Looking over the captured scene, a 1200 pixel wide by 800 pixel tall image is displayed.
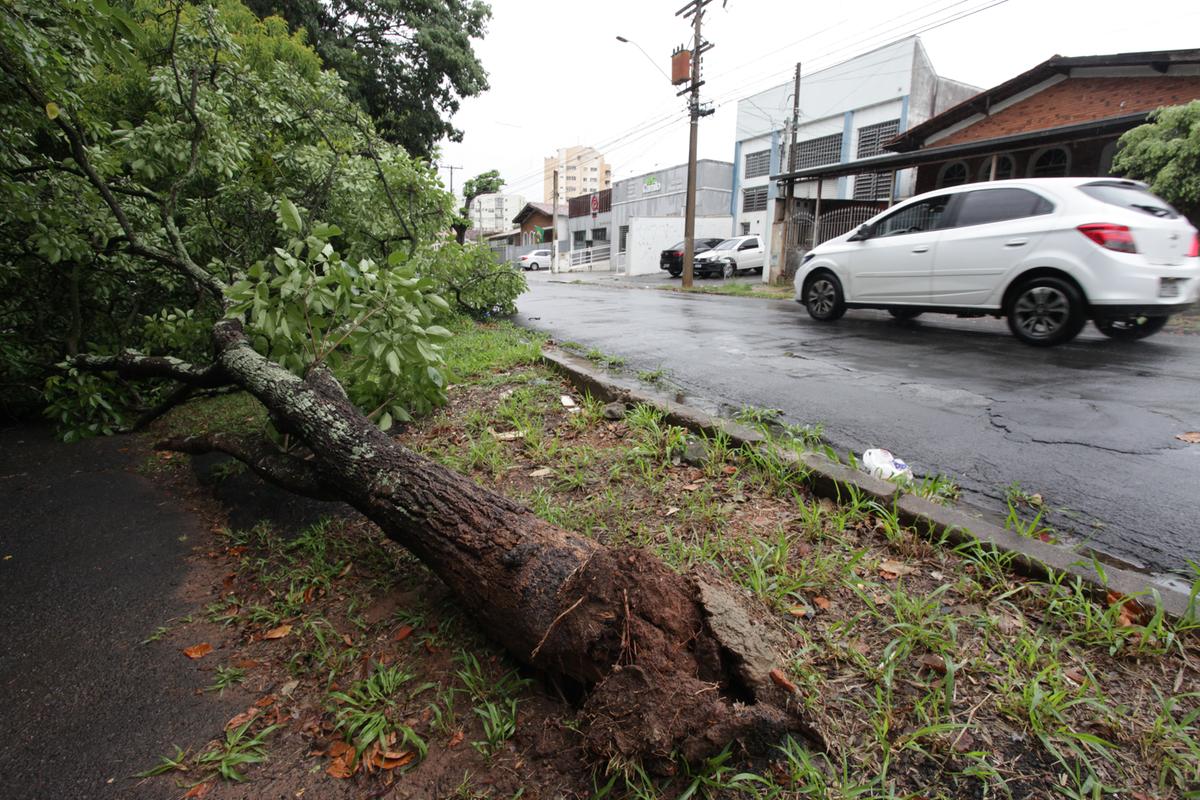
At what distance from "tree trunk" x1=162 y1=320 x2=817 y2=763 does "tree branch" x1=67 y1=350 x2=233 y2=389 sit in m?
1.60

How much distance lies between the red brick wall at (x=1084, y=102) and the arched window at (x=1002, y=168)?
82cm

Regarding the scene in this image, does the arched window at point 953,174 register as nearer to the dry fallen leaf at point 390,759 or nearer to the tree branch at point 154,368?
the tree branch at point 154,368

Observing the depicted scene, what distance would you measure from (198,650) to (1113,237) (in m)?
7.26

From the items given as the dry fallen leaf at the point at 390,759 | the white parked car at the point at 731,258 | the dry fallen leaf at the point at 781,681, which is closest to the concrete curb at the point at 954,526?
the dry fallen leaf at the point at 781,681

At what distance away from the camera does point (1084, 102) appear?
14.7 metres

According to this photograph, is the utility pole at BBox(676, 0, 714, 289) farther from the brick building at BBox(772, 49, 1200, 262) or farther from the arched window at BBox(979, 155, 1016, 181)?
the arched window at BBox(979, 155, 1016, 181)

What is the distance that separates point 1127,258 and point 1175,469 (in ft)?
11.8

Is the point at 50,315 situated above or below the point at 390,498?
above

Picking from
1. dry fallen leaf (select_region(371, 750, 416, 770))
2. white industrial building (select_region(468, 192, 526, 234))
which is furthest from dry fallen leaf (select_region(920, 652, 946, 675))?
white industrial building (select_region(468, 192, 526, 234))

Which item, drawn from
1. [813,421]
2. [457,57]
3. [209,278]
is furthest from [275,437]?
[457,57]

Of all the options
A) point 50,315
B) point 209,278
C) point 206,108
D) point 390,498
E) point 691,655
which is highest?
point 206,108

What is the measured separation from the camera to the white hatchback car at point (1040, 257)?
5.48 meters

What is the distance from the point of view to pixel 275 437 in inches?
133

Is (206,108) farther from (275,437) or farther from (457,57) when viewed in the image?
(457,57)
